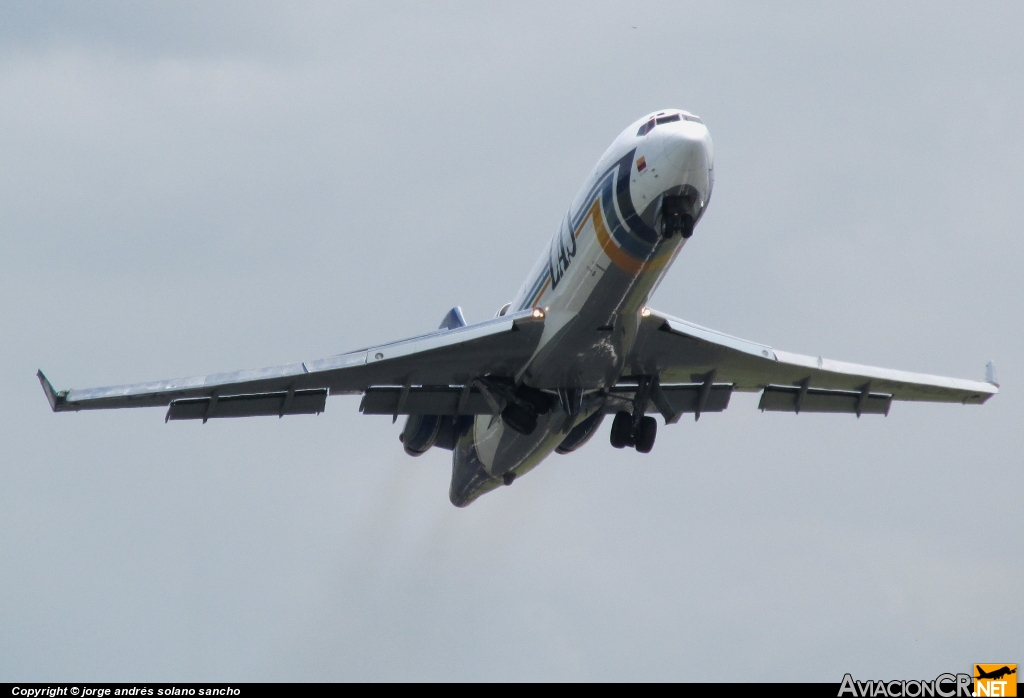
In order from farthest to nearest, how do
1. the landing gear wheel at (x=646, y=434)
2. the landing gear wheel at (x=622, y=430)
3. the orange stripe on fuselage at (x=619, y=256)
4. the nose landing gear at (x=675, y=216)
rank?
the landing gear wheel at (x=622, y=430), the landing gear wheel at (x=646, y=434), the orange stripe on fuselage at (x=619, y=256), the nose landing gear at (x=675, y=216)

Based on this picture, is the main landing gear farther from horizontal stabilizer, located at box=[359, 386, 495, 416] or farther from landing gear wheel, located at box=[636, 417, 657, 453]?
horizontal stabilizer, located at box=[359, 386, 495, 416]

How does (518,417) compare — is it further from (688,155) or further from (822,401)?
(822,401)

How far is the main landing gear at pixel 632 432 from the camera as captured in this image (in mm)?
36219

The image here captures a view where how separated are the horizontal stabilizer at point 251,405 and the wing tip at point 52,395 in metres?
2.71

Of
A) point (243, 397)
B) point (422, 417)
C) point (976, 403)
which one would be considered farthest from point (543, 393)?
point (976, 403)

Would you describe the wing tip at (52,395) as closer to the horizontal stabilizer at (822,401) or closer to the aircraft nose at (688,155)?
the aircraft nose at (688,155)

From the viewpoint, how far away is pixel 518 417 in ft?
115

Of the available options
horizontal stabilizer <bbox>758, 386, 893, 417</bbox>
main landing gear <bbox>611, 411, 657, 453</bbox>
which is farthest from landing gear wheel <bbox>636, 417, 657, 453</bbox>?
horizontal stabilizer <bbox>758, 386, 893, 417</bbox>

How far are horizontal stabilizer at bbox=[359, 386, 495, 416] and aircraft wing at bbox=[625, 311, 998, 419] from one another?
4.28 m

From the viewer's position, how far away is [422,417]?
38.7 meters

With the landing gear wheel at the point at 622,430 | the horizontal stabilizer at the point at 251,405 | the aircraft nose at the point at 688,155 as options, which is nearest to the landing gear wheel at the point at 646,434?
the landing gear wheel at the point at 622,430

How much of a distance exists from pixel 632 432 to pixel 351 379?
734cm

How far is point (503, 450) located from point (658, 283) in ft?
26.2

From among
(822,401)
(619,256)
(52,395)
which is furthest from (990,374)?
(52,395)
